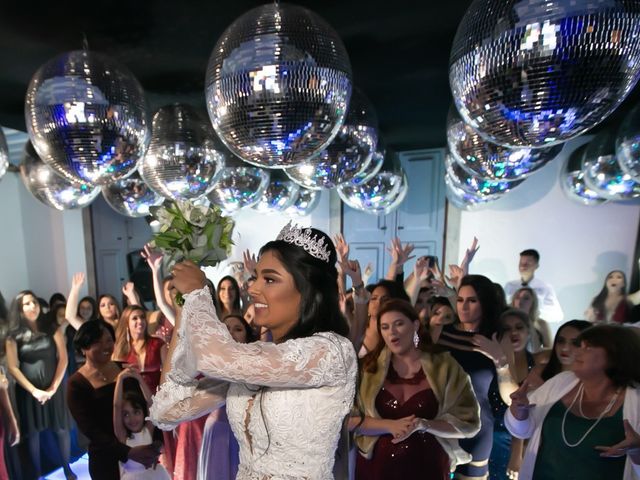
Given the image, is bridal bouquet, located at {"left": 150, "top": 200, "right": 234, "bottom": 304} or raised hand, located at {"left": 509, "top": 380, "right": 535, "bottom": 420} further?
raised hand, located at {"left": 509, "top": 380, "right": 535, "bottom": 420}

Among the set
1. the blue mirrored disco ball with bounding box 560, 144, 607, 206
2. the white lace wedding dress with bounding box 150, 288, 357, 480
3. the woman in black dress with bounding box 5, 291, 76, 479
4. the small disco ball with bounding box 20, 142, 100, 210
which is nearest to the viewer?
the white lace wedding dress with bounding box 150, 288, 357, 480

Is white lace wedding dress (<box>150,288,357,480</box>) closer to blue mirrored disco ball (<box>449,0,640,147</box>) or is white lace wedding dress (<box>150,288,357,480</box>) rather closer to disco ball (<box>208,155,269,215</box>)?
blue mirrored disco ball (<box>449,0,640,147</box>)

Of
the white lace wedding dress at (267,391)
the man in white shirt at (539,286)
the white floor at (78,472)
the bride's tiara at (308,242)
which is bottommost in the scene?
the white floor at (78,472)

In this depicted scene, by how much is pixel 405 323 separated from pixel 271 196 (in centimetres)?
202

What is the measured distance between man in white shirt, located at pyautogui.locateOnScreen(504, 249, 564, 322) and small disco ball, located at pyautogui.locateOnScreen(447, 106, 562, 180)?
2.27 metres

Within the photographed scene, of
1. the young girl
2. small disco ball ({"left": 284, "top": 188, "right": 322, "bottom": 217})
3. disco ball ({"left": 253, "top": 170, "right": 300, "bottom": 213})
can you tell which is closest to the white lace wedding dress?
the young girl

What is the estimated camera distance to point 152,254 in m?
1.91

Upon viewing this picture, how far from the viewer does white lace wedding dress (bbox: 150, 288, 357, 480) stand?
92cm

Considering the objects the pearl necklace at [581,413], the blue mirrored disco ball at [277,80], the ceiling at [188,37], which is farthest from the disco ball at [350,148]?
the pearl necklace at [581,413]

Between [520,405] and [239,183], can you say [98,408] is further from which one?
[520,405]

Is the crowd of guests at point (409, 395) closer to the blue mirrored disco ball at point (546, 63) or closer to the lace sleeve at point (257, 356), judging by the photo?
the lace sleeve at point (257, 356)

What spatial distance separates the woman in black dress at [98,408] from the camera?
1792mm

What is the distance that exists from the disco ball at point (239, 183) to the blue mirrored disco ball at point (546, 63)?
77.8 inches

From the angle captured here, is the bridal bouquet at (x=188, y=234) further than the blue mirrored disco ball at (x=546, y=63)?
Yes
